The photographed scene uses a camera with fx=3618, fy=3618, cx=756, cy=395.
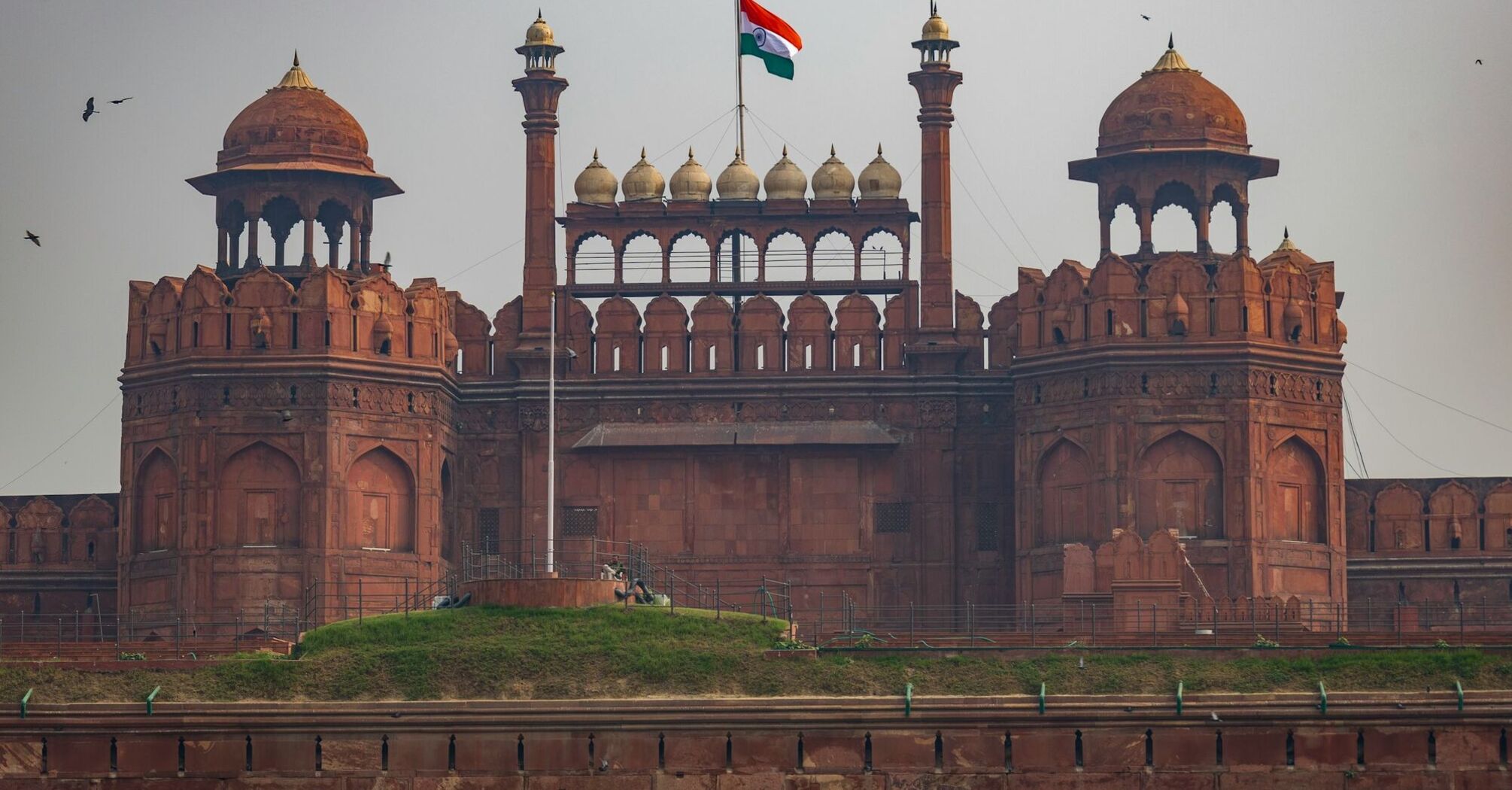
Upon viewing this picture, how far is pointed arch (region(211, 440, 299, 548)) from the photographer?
77562mm

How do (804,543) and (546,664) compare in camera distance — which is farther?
(804,543)

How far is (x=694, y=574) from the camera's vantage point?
266 feet

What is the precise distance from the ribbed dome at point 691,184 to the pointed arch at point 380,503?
974 cm

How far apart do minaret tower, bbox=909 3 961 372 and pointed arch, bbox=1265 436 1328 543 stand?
8.38 meters

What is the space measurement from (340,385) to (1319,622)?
853 inches

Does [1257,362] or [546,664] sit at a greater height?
[1257,362]

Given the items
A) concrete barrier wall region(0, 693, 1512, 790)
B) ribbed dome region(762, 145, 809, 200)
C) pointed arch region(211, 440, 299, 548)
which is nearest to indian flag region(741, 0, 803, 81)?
ribbed dome region(762, 145, 809, 200)

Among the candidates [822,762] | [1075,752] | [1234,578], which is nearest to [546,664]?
[822,762]

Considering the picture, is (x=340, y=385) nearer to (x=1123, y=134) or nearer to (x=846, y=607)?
(x=846, y=607)

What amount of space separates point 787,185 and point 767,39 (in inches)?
137

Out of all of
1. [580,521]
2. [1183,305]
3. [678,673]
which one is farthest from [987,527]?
[678,673]

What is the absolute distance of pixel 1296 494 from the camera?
257 feet

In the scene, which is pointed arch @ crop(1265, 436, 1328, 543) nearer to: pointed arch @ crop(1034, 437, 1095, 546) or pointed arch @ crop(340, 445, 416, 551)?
pointed arch @ crop(1034, 437, 1095, 546)

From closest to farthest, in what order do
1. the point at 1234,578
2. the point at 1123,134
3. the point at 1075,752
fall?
1. the point at 1075,752
2. the point at 1234,578
3. the point at 1123,134
